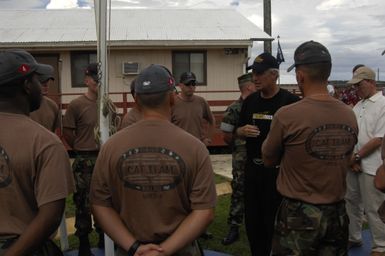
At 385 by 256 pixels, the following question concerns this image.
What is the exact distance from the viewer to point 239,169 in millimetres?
5461

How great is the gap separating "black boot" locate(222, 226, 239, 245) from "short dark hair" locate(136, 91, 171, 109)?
3.47 meters

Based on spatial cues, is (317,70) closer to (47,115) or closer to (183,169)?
(183,169)

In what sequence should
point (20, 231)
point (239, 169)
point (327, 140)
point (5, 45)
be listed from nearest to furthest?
point (20, 231) → point (327, 140) → point (239, 169) → point (5, 45)

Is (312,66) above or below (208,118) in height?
above

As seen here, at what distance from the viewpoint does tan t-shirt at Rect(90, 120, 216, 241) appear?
2123mm

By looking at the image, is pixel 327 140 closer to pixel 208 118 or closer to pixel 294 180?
pixel 294 180

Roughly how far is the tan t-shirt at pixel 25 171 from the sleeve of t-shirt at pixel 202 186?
23.8 inches

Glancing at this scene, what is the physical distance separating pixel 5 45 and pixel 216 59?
6150 mm

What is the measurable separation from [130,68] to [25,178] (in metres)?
11.3

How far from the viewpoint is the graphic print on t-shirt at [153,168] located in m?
2.12

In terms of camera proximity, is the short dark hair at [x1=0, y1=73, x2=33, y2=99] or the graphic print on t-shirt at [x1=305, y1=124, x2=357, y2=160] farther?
the graphic print on t-shirt at [x1=305, y1=124, x2=357, y2=160]

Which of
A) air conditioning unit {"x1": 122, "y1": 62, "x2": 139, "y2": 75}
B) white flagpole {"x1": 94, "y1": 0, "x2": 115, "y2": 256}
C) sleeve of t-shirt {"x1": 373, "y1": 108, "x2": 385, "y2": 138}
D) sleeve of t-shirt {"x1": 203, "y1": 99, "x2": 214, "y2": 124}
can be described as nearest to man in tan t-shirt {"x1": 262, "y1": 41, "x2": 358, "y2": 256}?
white flagpole {"x1": 94, "y1": 0, "x2": 115, "y2": 256}

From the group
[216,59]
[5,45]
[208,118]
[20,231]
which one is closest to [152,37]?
[216,59]

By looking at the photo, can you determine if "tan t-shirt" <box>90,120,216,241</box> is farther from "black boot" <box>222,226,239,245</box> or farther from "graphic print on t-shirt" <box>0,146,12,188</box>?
"black boot" <box>222,226,239,245</box>
